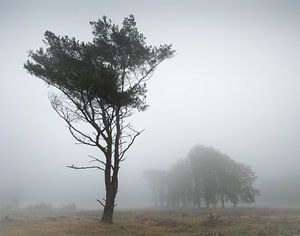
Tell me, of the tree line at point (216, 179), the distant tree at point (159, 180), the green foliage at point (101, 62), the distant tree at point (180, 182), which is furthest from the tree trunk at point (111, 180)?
the distant tree at point (159, 180)

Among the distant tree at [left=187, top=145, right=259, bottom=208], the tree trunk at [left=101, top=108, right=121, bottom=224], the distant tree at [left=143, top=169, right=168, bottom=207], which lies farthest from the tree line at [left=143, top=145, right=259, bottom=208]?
the tree trunk at [left=101, top=108, right=121, bottom=224]

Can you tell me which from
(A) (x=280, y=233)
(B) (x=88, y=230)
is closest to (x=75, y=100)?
(B) (x=88, y=230)

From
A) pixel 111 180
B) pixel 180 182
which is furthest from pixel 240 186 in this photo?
pixel 111 180

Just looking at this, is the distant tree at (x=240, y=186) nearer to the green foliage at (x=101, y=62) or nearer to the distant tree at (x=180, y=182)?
the distant tree at (x=180, y=182)

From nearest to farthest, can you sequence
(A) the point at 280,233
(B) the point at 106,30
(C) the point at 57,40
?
1. (A) the point at 280,233
2. (C) the point at 57,40
3. (B) the point at 106,30

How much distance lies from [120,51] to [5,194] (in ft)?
405

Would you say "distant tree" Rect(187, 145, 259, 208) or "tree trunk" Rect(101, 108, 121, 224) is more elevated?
"distant tree" Rect(187, 145, 259, 208)

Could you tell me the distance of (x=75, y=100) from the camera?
25.9 m

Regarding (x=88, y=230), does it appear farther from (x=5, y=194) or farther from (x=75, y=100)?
(x=5, y=194)

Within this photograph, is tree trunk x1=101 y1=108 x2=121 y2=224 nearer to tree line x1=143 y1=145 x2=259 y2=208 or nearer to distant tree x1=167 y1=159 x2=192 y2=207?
tree line x1=143 y1=145 x2=259 y2=208

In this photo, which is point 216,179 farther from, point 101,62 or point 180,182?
point 101,62

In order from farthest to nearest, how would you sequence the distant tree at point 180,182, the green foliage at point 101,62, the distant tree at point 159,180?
the distant tree at point 159,180
the distant tree at point 180,182
the green foliage at point 101,62

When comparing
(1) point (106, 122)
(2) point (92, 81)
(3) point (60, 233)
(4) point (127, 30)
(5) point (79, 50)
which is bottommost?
(3) point (60, 233)

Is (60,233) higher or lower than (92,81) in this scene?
lower
